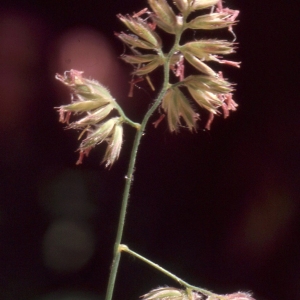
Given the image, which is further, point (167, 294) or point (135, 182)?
point (135, 182)

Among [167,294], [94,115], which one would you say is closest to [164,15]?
[94,115]

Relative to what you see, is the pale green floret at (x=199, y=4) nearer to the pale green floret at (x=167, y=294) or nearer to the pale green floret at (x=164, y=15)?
the pale green floret at (x=164, y=15)

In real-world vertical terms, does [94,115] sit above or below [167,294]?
above

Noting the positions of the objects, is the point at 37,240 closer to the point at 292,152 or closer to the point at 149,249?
the point at 149,249

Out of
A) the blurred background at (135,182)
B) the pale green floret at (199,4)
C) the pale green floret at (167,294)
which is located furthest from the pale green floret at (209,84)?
the blurred background at (135,182)

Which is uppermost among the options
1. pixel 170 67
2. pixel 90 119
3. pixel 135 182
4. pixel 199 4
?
pixel 199 4

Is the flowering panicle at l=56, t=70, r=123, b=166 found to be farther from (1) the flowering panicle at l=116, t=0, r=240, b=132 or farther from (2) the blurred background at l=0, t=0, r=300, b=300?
(2) the blurred background at l=0, t=0, r=300, b=300

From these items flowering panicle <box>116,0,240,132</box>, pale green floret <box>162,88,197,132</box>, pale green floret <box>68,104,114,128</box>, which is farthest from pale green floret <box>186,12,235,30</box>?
pale green floret <box>68,104,114,128</box>

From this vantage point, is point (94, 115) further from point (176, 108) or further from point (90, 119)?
point (176, 108)

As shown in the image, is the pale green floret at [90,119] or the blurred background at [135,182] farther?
the blurred background at [135,182]
